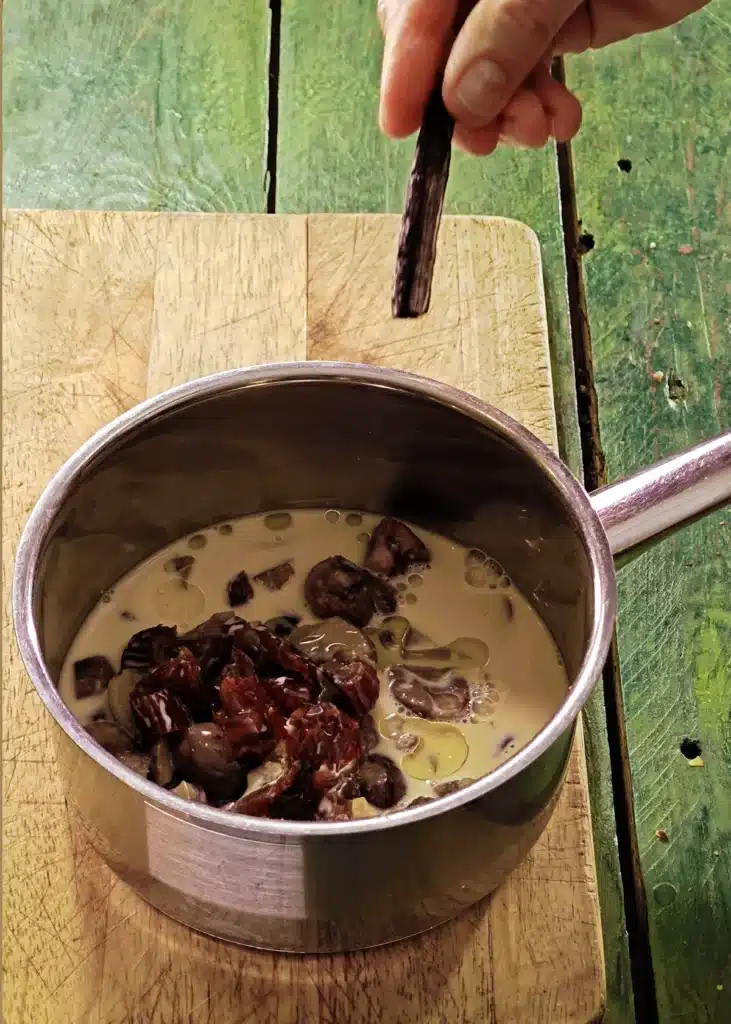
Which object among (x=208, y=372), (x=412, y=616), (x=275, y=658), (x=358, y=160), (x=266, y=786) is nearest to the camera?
(x=266, y=786)

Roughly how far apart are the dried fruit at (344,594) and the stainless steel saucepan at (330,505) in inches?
4.0

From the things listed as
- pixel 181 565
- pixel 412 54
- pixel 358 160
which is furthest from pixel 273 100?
pixel 181 565

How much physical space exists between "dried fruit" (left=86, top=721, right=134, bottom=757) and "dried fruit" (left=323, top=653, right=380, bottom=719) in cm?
15

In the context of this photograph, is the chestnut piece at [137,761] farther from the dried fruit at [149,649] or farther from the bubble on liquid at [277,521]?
the bubble on liquid at [277,521]

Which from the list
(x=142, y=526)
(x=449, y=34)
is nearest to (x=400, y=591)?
(x=142, y=526)

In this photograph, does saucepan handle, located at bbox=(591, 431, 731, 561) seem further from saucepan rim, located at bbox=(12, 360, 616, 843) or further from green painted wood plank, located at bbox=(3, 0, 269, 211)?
green painted wood plank, located at bbox=(3, 0, 269, 211)

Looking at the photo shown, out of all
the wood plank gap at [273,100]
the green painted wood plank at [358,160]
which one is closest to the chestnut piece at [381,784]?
the green painted wood plank at [358,160]

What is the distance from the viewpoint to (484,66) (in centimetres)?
97

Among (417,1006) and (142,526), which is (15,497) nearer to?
(142,526)

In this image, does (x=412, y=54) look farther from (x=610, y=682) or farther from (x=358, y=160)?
(x=610, y=682)

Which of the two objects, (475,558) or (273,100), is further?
(273,100)

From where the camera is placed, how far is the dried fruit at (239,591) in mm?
1068

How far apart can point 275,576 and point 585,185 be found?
0.63 metres

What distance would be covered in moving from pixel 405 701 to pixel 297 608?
13 centimetres
